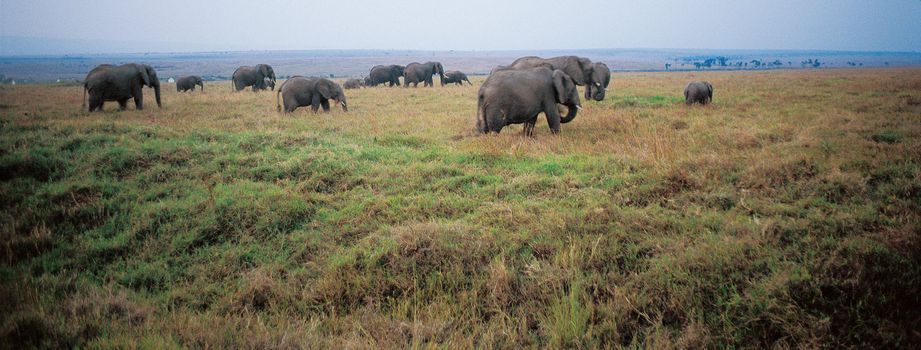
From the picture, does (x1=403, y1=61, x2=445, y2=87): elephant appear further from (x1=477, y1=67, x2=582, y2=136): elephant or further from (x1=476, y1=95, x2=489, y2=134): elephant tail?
(x1=477, y1=67, x2=582, y2=136): elephant

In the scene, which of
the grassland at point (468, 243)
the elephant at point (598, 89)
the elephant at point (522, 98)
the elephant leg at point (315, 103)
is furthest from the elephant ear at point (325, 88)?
the elephant at point (598, 89)

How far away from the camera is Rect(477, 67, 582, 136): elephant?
9.60 metres

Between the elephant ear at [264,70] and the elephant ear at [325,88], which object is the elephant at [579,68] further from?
the elephant ear at [264,70]

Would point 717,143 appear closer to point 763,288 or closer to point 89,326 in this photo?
point 763,288

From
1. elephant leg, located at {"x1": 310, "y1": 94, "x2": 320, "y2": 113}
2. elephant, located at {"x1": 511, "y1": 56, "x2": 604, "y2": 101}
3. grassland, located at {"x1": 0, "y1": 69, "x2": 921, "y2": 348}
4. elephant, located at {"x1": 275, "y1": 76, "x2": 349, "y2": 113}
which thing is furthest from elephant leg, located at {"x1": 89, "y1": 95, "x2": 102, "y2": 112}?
elephant, located at {"x1": 511, "y1": 56, "x2": 604, "y2": 101}

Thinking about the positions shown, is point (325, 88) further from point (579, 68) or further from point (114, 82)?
point (579, 68)

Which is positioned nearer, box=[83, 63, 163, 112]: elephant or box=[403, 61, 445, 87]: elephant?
box=[83, 63, 163, 112]: elephant

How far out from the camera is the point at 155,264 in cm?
481

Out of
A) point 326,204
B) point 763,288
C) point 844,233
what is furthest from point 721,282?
point 326,204

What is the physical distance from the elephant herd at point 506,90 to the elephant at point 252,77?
45.3ft

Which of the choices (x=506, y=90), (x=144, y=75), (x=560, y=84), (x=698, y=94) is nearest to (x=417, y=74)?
(x=144, y=75)

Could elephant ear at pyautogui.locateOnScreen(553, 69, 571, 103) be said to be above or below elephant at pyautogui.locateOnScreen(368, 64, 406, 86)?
below

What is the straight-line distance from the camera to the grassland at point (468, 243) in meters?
3.33

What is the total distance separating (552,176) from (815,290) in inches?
140
